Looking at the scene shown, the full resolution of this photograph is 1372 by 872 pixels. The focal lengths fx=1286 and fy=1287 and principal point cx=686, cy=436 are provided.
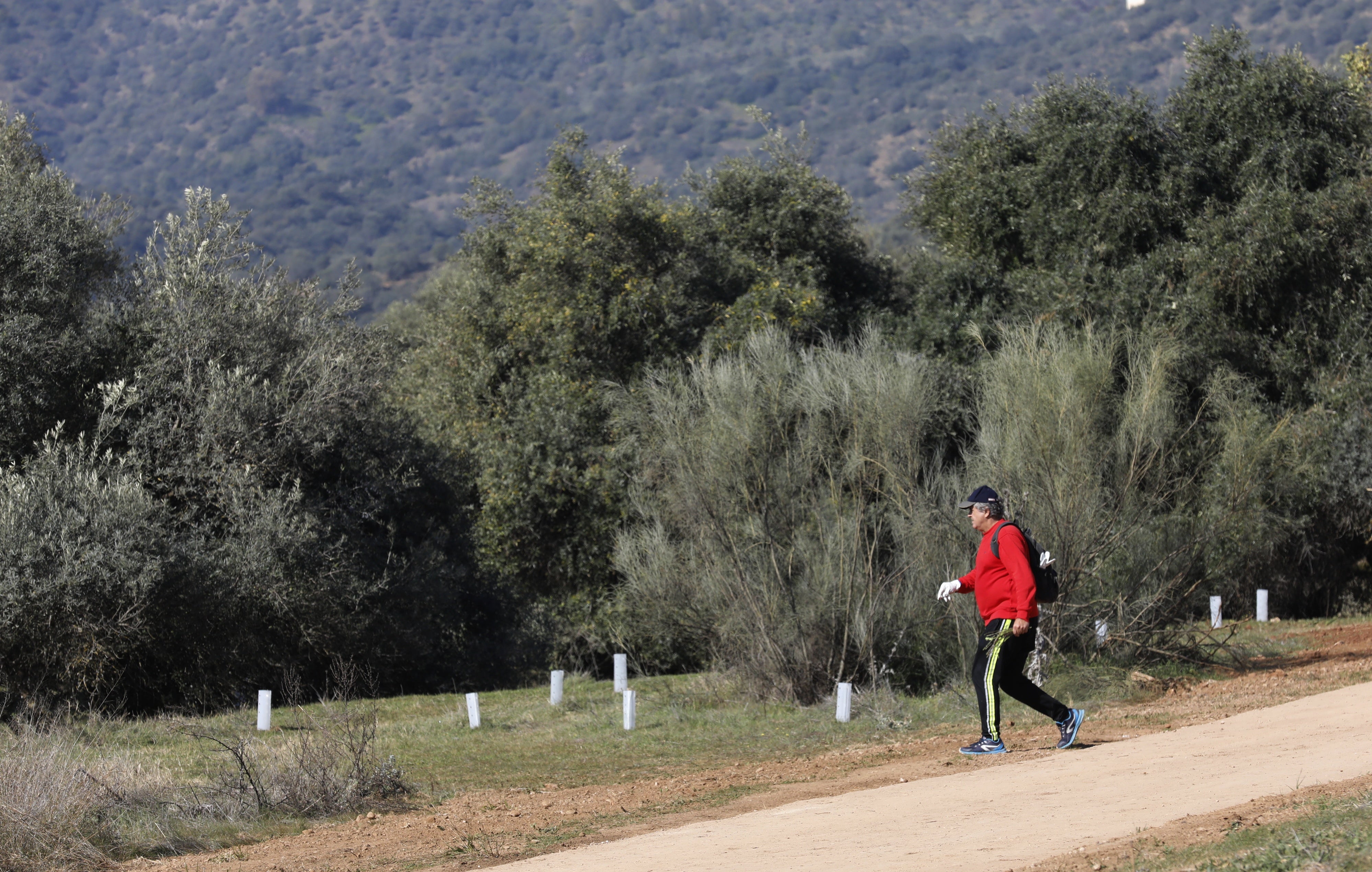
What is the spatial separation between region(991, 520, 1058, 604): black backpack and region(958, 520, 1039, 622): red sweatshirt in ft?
0.06

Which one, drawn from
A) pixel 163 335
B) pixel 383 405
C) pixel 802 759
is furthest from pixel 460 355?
pixel 802 759

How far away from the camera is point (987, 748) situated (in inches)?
359

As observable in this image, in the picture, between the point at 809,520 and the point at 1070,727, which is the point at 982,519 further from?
the point at 809,520

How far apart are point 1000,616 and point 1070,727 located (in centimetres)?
109

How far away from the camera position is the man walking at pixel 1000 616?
28.7ft

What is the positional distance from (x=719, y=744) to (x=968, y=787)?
4320 millimetres

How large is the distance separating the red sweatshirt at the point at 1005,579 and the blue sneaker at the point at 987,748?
87 centimetres

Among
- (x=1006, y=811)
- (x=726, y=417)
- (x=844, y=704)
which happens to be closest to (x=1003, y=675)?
(x=1006, y=811)

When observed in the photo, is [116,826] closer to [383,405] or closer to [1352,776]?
[1352,776]

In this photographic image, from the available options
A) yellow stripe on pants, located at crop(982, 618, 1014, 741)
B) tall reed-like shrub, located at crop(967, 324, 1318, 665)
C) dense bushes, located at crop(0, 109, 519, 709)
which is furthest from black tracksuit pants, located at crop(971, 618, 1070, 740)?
dense bushes, located at crop(0, 109, 519, 709)

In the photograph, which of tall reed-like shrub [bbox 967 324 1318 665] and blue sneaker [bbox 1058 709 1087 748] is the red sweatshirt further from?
tall reed-like shrub [bbox 967 324 1318 665]

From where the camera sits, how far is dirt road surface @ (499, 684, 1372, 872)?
649cm

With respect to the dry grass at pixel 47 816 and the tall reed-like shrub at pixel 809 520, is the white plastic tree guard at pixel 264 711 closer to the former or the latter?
the tall reed-like shrub at pixel 809 520

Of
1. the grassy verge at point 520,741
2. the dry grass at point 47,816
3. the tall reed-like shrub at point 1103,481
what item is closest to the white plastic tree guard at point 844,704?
the grassy verge at point 520,741
